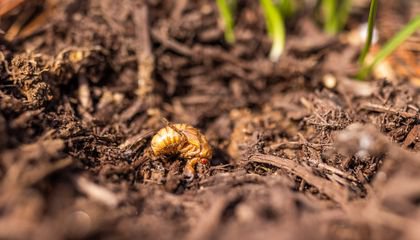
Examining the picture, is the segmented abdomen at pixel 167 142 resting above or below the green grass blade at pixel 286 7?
below

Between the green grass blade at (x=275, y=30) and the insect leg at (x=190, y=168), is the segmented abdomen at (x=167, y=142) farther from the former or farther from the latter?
the green grass blade at (x=275, y=30)

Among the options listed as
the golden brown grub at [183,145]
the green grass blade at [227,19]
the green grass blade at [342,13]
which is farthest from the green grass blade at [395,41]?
the golden brown grub at [183,145]

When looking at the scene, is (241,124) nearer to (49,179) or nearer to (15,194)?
(49,179)

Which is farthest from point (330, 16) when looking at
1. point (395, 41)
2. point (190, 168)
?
point (190, 168)

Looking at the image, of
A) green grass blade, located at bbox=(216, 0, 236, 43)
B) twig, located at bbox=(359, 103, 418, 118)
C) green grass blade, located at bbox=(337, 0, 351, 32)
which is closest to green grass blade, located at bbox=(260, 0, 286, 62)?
green grass blade, located at bbox=(216, 0, 236, 43)

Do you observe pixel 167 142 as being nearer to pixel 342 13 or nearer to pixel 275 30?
pixel 275 30

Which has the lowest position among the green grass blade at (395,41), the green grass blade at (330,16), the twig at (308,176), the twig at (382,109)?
the twig at (308,176)

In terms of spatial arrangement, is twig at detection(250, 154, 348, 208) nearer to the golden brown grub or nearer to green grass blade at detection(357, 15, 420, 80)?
the golden brown grub
